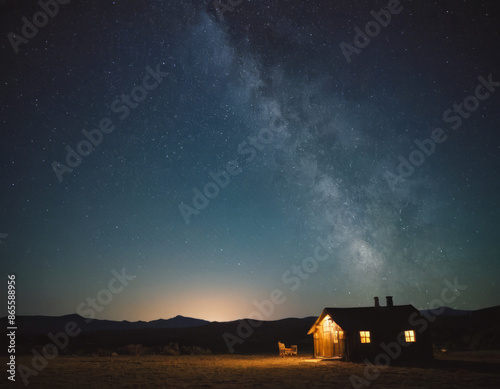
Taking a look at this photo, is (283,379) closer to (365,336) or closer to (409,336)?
(365,336)

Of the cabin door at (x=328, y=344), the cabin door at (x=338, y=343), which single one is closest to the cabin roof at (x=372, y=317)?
the cabin door at (x=338, y=343)

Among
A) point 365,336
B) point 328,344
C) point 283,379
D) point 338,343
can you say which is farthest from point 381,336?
point 283,379

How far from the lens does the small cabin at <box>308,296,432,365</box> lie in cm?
2805

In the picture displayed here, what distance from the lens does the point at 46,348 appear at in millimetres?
43000

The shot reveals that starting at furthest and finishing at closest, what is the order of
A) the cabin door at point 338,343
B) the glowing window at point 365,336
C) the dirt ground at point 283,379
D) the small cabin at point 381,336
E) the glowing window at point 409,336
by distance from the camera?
the cabin door at point 338,343 < the glowing window at point 365,336 < the glowing window at point 409,336 < the small cabin at point 381,336 < the dirt ground at point 283,379

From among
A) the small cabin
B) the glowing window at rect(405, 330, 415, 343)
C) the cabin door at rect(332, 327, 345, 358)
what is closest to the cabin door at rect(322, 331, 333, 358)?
the small cabin

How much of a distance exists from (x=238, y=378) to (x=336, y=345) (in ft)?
43.5

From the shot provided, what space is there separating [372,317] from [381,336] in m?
2.13

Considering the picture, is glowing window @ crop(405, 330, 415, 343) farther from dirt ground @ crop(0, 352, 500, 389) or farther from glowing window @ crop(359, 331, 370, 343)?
dirt ground @ crop(0, 352, 500, 389)

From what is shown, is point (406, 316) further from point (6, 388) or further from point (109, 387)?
point (6, 388)

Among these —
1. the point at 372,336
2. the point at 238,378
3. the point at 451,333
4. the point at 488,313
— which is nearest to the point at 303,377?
the point at 238,378

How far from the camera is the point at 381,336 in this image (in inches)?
1122

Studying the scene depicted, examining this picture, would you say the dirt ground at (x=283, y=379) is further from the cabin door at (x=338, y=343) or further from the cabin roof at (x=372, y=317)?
the cabin door at (x=338, y=343)

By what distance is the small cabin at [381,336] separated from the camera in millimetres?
28047
